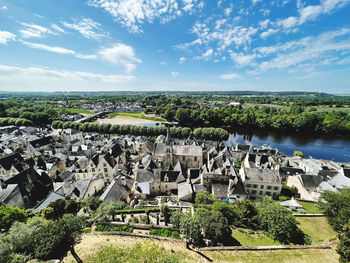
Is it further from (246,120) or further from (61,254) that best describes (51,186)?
(246,120)

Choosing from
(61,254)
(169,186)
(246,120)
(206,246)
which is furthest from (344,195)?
(246,120)

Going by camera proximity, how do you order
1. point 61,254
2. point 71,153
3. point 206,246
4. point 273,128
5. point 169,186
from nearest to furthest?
point 61,254
point 206,246
point 169,186
point 71,153
point 273,128

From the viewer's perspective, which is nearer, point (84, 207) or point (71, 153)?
point (84, 207)

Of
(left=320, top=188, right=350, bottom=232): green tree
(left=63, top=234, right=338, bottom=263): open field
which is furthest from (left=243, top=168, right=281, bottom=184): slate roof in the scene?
(left=63, top=234, right=338, bottom=263): open field

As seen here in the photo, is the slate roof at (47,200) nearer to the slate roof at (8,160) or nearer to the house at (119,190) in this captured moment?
the house at (119,190)

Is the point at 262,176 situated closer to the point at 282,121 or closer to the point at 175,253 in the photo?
the point at 175,253

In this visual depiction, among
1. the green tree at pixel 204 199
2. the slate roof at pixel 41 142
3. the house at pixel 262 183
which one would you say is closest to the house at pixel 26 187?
the slate roof at pixel 41 142

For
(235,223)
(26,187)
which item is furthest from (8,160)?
(235,223)
